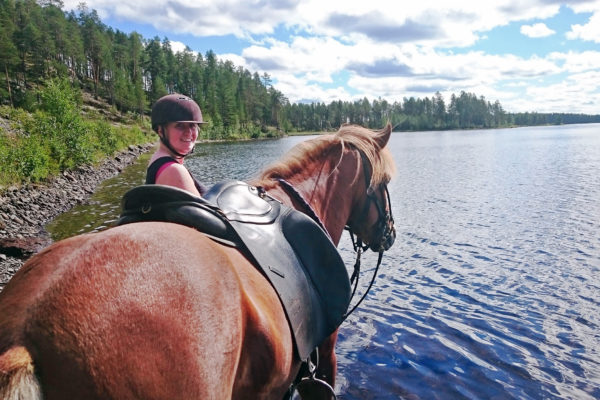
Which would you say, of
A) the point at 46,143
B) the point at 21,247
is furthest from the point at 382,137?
the point at 46,143

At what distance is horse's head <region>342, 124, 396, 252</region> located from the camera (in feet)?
14.7

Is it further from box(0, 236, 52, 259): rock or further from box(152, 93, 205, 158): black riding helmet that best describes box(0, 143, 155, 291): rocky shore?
box(152, 93, 205, 158): black riding helmet

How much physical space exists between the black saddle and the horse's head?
147 cm

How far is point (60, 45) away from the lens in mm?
89375

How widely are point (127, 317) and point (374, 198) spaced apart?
11.2 ft

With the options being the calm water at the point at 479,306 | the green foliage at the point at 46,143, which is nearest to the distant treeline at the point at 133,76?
the green foliage at the point at 46,143

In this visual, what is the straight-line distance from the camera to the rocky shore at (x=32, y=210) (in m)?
11.5

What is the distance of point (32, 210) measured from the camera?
54.0ft

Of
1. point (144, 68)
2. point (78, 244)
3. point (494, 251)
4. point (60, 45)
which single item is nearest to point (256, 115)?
point (144, 68)

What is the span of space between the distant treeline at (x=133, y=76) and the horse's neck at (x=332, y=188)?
46513 mm

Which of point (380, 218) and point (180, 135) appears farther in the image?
point (380, 218)

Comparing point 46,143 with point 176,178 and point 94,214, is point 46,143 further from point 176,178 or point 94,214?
point 176,178

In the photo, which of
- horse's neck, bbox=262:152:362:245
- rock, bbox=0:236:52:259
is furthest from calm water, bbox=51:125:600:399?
horse's neck, bbox=262:152:362:245

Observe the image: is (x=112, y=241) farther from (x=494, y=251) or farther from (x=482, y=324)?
(x=494, y=251)
